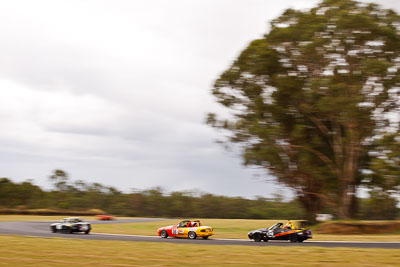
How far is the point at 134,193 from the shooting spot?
345 ft

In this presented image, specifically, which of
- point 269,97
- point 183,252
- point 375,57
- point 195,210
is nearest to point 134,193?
point 195,210

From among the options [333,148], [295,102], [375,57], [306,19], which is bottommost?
[333,148]

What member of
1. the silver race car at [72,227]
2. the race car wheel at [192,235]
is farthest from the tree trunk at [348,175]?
the silver race car at [72,227]

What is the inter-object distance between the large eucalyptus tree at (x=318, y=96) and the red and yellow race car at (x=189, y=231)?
11.5 m

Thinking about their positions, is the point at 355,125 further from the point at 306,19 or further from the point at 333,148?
the point at 306,19

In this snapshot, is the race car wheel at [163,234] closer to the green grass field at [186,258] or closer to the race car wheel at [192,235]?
the race car wheel at [192,235]

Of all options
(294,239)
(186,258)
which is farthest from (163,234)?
(186,258)

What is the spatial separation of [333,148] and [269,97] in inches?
278

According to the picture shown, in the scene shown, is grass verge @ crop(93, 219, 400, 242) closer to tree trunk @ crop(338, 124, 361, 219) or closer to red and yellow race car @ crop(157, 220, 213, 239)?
red and yellow race car @ crop(157, 220, 213, 239)

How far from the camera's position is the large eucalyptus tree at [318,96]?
3344 cm

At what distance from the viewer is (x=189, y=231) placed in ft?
90.4

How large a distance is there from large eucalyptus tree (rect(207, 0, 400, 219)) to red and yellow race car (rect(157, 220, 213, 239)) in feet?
37.7

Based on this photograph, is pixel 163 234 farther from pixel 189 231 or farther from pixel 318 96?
pixel 318 96

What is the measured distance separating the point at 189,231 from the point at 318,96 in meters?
15.5
